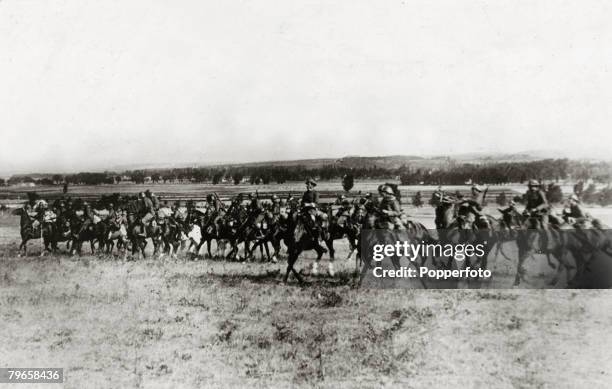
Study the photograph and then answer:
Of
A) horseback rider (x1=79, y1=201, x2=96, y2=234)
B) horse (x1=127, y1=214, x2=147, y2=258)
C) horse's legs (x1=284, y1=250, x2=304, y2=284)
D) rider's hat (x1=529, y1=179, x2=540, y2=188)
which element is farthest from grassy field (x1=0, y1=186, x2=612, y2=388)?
horseback rider (x1=79, y1=201, x2=96, y2=234)

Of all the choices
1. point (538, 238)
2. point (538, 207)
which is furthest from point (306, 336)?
point (538, 207)

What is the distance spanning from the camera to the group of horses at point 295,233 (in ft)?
22.6

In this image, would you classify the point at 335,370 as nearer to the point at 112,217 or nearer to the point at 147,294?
the point at 147,294

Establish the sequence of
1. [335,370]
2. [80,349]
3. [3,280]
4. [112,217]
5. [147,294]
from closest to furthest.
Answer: [335,370] → [80,349] → [147,294] → [3,280] → [112,217]

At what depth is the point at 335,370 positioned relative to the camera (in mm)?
6297

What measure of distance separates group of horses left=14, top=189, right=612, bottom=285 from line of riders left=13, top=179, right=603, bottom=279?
0.01m

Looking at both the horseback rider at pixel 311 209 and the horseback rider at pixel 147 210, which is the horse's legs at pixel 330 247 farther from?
the horseback rider at pixel 147 210

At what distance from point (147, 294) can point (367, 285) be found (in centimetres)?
323

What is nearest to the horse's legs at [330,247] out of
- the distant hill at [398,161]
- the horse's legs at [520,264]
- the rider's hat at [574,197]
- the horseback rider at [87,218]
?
the distant hill at [398,161]

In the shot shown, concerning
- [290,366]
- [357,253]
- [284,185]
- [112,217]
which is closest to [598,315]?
[357,253]

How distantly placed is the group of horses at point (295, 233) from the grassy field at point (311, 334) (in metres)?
0.29

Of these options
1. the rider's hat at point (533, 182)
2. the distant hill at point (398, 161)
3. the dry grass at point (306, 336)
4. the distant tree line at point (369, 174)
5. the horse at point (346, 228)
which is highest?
the distant hill at point (398, 161)

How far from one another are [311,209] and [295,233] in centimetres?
44

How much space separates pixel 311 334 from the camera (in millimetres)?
6680
